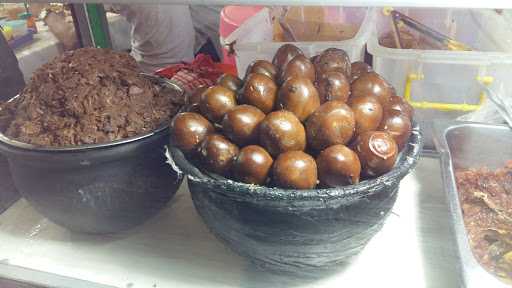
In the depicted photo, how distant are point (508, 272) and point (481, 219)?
122 millimetres

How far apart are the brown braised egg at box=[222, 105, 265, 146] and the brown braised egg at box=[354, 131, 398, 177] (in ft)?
0.52

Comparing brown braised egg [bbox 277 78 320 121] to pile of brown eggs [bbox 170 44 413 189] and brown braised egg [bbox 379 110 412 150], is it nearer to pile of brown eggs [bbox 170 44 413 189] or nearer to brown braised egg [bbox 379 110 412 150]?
pile of brown eggs [bbox 170 44 413 189]

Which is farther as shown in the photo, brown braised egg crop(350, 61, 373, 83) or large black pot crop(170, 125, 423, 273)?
brown braised egg crop(350, 61, 373, 83)

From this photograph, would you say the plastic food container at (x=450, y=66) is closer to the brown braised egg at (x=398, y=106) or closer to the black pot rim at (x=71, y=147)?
the brown braised egg at (x=398, y=106)

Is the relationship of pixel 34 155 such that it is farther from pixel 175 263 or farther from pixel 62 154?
pixel 175 263

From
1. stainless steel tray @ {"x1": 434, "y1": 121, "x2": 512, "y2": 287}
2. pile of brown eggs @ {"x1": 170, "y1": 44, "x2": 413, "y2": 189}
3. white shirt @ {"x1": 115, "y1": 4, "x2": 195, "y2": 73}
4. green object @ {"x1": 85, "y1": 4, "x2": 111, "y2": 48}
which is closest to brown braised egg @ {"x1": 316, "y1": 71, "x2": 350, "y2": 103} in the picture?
pile of brown eggs @ {"x1": 170, "y1": 44, "x2": 413, "y2": 189}

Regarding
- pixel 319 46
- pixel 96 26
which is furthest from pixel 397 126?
pixel 96 26

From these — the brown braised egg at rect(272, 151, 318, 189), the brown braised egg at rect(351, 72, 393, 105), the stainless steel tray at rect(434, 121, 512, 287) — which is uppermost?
the brown braised egg at rect(351, 72, 393, 105)

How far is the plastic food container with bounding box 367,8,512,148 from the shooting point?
99cm

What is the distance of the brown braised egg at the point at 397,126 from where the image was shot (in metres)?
0.72

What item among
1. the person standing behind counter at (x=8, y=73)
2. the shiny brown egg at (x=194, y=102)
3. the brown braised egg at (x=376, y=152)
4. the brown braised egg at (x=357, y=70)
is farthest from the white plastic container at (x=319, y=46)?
the person standing behind counter at (x=8, y=73)

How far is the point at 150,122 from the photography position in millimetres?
850

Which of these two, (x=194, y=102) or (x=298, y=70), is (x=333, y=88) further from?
(x=194, y=102)

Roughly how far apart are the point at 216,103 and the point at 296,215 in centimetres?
23
